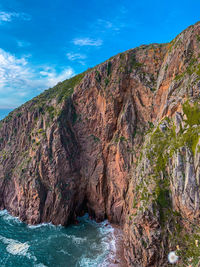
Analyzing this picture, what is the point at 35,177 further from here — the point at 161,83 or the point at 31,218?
the point at 161,83

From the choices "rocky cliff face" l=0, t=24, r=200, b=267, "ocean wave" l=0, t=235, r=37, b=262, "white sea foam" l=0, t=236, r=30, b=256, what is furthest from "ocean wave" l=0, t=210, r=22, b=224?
"white sea foam" l=0, t=236, r=30, b=256

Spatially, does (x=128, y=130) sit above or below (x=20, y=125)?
below

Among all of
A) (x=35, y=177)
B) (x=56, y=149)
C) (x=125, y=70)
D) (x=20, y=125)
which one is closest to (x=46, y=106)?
(x=20, y=125)

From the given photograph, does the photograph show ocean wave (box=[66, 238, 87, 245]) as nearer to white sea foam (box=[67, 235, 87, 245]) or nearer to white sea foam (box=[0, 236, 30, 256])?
white sea foam (box=[67, 235, 87, 245])

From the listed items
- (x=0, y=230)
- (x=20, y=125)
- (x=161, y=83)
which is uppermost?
(x=161, y=83)

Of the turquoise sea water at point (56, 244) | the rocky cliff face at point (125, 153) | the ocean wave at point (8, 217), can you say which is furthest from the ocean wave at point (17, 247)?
the ocean wave at point (8, 217)

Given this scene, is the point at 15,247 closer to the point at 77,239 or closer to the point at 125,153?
the point at 77,239

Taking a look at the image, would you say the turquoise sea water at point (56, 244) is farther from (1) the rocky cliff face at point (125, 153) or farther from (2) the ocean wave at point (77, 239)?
(1) the rocky cliff face at point (125, 153)
